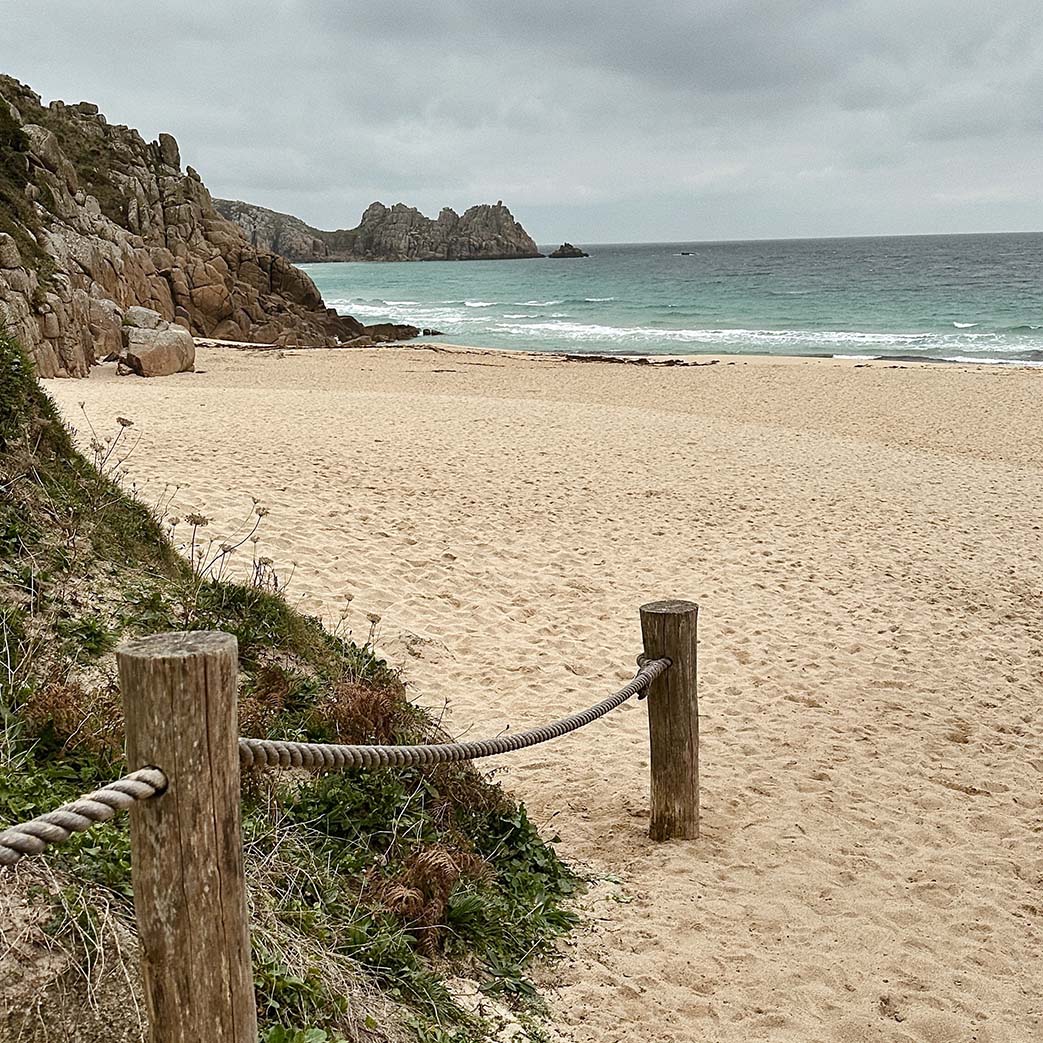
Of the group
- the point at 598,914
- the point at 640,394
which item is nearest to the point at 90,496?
the point at 598,914

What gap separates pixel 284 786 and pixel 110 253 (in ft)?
100.0

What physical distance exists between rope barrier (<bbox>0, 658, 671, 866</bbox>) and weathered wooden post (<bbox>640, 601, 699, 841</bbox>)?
18.4 inches

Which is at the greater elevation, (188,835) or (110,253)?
(110,253)

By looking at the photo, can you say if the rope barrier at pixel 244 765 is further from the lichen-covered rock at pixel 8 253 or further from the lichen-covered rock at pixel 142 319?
the lichen-covered rock at pixel 142 319

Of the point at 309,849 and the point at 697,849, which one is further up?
the point at 309,849

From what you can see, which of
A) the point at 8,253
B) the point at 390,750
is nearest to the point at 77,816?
the point at 390,750

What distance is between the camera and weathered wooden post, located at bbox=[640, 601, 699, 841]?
4566 mm

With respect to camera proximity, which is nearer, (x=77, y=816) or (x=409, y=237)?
(x=77, y=816)

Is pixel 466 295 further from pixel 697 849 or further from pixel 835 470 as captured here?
pixel 697 849

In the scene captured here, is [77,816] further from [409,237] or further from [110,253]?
[409,237]

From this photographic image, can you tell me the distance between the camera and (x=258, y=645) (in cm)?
467

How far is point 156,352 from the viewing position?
23.3 m

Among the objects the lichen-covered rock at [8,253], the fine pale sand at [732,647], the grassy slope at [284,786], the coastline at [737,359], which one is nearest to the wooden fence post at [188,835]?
the grassy slope at [284,786]

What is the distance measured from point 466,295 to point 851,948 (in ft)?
271
